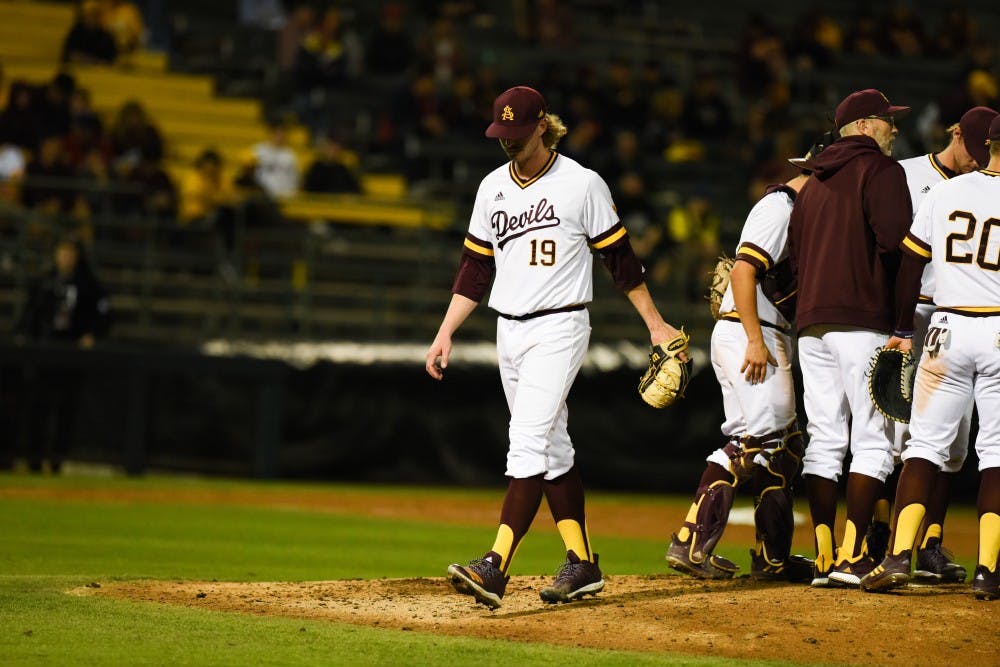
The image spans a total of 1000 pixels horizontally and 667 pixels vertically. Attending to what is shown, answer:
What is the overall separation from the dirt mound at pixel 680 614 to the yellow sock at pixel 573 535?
23 centimetres

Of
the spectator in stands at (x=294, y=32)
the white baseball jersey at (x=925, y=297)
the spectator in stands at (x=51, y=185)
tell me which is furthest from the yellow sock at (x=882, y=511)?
the spectator in stands at (x=294, y=32)

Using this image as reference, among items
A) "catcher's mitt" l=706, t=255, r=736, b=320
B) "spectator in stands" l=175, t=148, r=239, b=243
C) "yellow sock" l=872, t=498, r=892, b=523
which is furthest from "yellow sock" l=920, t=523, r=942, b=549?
"spectator in stands" l=175, t=148, r=239, b=243

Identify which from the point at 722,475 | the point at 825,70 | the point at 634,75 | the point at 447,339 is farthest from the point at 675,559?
the point at 825,70

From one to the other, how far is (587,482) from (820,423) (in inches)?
354

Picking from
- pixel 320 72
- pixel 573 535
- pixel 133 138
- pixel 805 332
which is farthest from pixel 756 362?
pixel 320 72

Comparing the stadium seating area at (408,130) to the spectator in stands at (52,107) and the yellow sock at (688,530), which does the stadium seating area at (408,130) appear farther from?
the yellow sock at (688,530)

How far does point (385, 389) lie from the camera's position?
634 inches

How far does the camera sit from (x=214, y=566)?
8727 millimetres

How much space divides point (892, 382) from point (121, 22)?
16.9 meters

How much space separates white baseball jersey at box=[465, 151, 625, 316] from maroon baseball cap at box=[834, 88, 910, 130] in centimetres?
140

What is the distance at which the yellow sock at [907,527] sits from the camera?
267 inches

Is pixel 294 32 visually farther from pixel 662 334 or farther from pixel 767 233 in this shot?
pixel 662 334

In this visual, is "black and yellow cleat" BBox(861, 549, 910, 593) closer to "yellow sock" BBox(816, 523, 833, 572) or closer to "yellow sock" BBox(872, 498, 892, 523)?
"yellow sock" BBox(816, 523, 833, 572)

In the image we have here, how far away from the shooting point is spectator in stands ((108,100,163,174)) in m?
18.6
